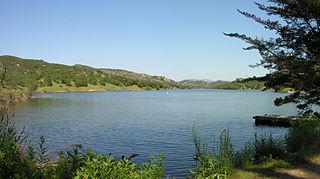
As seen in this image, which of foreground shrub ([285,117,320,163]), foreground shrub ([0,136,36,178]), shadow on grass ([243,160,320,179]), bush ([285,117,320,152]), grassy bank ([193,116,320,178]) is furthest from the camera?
bush ([285,117,320,152])

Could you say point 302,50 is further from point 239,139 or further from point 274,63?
point 239,139

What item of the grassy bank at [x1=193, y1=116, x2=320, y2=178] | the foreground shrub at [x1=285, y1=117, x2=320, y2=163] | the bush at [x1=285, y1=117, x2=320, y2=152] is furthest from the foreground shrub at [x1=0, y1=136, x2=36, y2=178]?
the bush at [x1=285, y1=117, x2=320, y2=152]

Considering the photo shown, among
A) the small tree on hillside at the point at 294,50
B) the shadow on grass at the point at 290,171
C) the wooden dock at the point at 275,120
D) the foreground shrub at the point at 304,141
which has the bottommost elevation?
the wooden dock at the point at 275,120

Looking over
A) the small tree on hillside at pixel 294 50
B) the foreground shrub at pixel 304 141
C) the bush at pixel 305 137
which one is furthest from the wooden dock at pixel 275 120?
the small tree on hillside at pixel 294 50

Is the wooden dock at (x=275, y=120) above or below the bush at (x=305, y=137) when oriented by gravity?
below

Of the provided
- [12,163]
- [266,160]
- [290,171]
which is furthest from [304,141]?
[12,163]

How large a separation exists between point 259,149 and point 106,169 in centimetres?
819

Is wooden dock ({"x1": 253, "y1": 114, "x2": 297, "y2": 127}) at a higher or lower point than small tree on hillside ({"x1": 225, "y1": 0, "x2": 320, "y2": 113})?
lower

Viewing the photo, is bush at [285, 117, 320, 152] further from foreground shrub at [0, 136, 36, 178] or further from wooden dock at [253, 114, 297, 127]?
wooden dock at [253, 114, 297, 127]

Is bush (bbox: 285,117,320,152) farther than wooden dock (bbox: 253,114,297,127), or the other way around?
wooden dock (bbox: 253,114,297,127)

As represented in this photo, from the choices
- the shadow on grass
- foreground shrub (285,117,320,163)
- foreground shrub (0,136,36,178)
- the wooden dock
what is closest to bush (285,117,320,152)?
foreground shrub (285,117,320,163)

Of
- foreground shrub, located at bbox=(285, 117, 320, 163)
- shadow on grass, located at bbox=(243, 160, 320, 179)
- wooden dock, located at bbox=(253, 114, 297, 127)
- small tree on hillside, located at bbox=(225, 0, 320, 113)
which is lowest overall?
wooden dock, located at bbox=(253, 114, 297, 127)

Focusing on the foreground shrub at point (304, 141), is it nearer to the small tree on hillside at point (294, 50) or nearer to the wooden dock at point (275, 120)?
the small tree on hillside at point (294, 50)

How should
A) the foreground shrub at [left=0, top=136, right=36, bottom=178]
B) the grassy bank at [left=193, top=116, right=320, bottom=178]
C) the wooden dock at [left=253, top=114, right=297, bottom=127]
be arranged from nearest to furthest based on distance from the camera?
the foreground shrub at [left=0, top=136, right=36, bottom=178] → the grassy bank at [left=193, top=116, right=320, bottom=178] → the wooden dock at [left=253, top=114, right=297, bottom=127]
